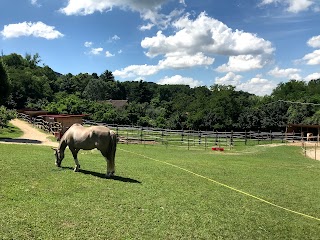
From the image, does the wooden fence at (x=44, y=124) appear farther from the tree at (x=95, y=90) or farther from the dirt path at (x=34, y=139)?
the tree at (x=95, y=90)

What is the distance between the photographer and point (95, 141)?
40.4 feet

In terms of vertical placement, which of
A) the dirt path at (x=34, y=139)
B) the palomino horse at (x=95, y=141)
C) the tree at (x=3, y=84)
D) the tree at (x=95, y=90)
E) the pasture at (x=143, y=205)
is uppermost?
the tree at (x=95, y=90)

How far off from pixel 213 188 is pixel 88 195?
5.05 m

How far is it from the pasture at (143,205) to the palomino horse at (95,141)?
519mm

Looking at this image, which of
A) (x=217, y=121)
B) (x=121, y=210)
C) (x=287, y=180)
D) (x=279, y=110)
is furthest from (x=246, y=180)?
(x=279, y=110)

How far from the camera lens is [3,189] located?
29.4 ft

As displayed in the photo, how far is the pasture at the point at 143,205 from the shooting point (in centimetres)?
734

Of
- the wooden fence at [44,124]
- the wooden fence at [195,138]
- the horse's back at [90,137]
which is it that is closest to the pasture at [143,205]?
the horse's back at [90,137]

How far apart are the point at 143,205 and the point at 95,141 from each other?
4.05m

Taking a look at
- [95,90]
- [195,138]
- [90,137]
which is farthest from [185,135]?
[95,90]

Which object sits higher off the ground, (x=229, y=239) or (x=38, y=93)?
(x=38, y=93)

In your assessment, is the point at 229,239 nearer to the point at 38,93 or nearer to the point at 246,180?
the point at 246,180

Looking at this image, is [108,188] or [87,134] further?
[87,134]

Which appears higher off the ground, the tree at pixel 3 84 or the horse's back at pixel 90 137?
the tree at pixel 3 84
